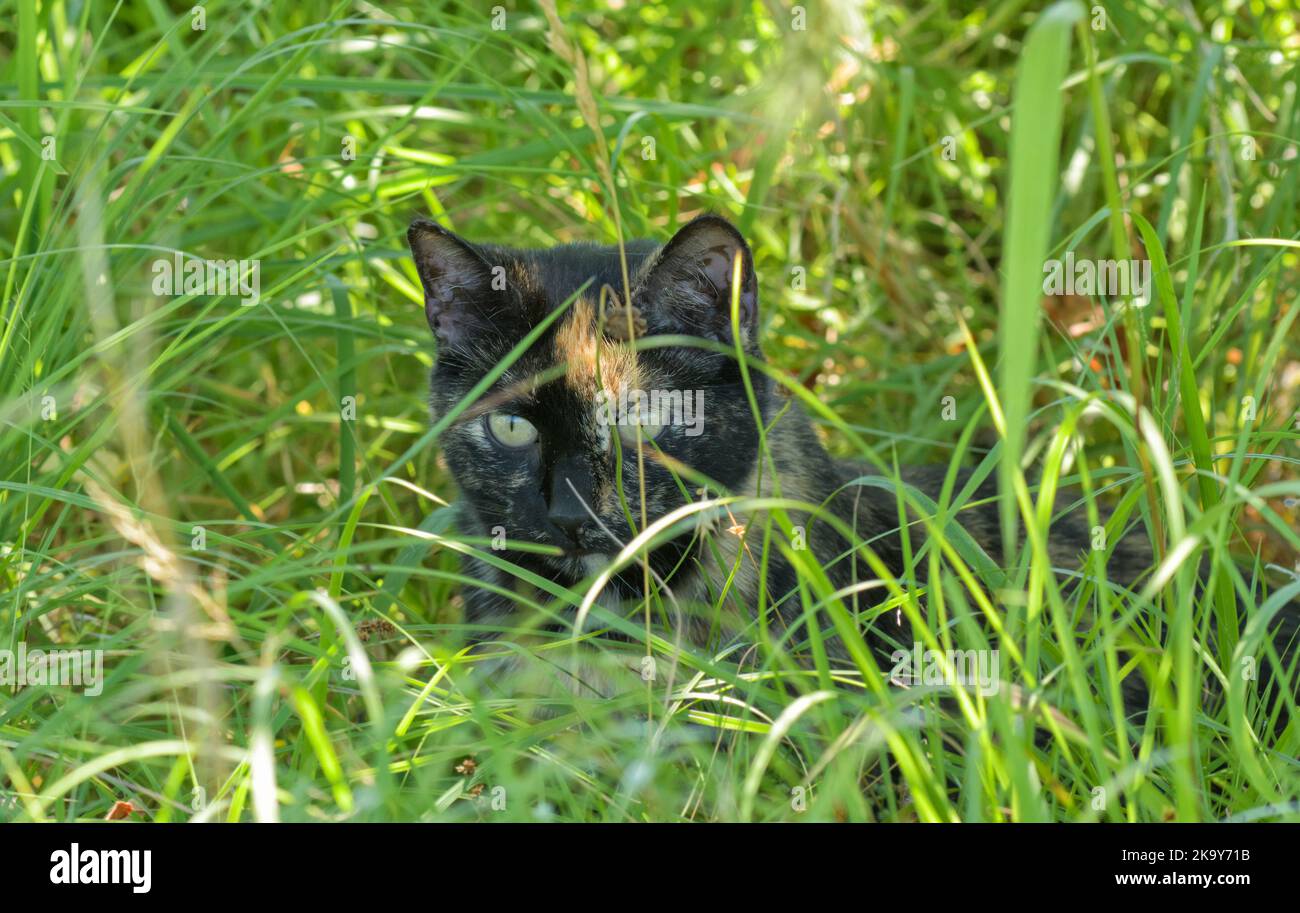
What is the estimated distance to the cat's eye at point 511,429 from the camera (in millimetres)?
2287

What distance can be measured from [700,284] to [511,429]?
0.44 m

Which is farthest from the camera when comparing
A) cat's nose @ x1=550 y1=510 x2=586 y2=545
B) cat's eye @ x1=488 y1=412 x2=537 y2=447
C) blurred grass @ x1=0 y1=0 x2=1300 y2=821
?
cat's eye @ x1=488 y1=412 x2=537 y2=447

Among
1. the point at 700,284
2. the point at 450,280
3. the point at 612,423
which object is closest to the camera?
the point at 612,423

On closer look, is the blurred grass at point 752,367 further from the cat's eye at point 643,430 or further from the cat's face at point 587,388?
the cat's eye at point 643,430

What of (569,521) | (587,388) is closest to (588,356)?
(587,388)

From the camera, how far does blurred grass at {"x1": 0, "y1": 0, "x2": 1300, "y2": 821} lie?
1.59 m

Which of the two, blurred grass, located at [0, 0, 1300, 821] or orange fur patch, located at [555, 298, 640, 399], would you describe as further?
orange fur patch, located at [555, 298, 640, 399]

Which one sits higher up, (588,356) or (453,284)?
(453,284)

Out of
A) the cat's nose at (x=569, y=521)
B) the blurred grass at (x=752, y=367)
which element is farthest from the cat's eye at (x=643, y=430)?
the blurred grass at (x=752, y=367)

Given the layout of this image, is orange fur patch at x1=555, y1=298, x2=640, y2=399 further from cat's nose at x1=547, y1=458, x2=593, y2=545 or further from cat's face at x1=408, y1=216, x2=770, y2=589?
cat's nose at x1=547, y1=458, x2=593, y2=545

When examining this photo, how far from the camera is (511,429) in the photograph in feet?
7.57

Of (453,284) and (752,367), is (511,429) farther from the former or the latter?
(752,367)

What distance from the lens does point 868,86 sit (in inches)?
146

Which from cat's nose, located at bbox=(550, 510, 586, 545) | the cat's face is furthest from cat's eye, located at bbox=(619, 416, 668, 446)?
cat's nose, located at bbox=(550, 510, 586, 545)
